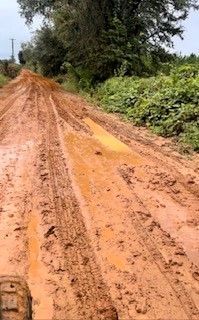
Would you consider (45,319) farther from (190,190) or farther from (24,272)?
(190,190)

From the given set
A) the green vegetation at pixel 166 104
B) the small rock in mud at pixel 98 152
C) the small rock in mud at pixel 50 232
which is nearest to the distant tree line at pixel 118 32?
the green vegetation at pixel 166 104

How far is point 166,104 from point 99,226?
7.09 metres

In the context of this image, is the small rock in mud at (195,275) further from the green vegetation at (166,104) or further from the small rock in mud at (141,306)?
the green vegetation at (166,104)

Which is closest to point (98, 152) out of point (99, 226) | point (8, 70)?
point (99, 226)

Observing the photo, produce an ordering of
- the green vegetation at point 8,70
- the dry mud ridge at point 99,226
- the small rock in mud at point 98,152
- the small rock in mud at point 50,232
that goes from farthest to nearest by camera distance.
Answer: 1. the green vegetation at point 8,70
2. the small rock in mud at point 98,152
3. the small rock in mud at point 50,232
4. the dry mud ridge at point 99,226

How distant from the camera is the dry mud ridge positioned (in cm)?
371

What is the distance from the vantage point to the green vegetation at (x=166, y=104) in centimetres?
1024

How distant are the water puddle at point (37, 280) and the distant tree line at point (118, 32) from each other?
1611 cm

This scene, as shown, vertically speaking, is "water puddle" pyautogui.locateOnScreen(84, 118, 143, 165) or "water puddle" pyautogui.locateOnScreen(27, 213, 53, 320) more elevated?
"water puddle" pyautogui.locateOnScreen(27, 213, 53, 320)

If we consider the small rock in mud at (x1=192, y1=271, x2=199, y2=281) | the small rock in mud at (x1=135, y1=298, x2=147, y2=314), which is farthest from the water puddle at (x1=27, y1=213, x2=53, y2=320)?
the small rock in mud at (x1=192, y1=271, x2=199, y2=281)

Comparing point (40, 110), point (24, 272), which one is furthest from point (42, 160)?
point (40, 110)

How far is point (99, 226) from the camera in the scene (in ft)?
16.5

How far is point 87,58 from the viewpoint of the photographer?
2306 cm

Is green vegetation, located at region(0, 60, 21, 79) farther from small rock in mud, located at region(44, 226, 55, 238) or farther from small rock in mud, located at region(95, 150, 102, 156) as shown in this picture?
small rock in mud, located at region(44, 226, 55, 238)
